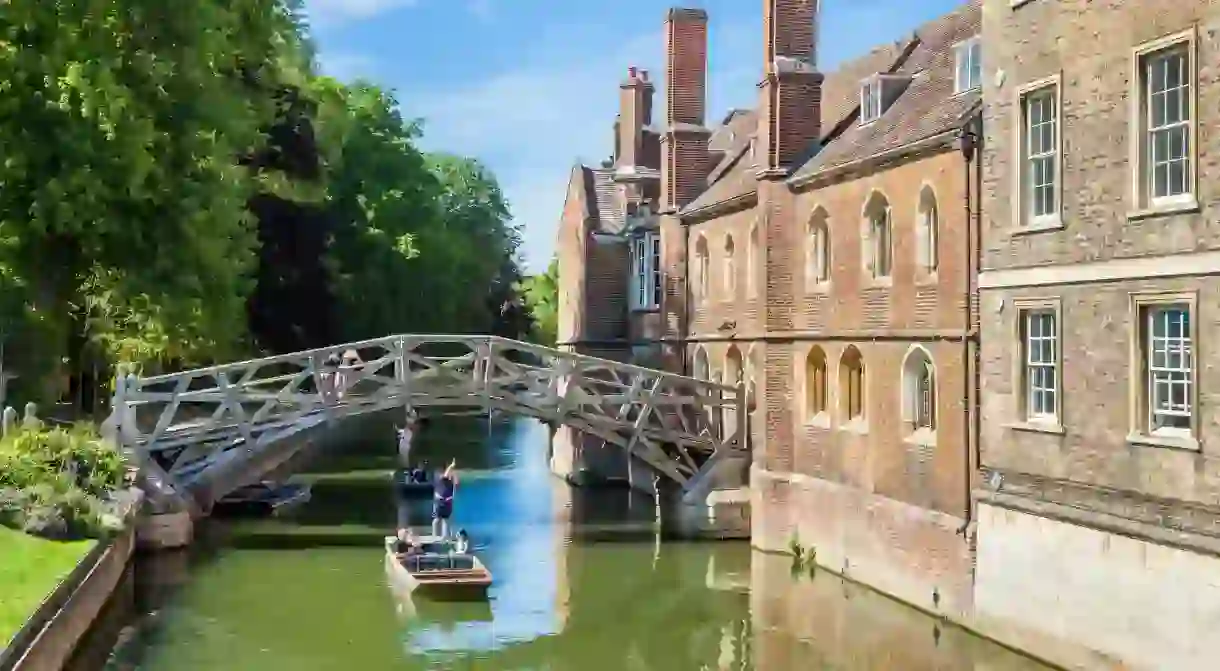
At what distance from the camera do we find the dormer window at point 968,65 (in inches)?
837

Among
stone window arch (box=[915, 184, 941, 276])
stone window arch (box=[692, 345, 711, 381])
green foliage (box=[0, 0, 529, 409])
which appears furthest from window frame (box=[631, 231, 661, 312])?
stone window arch (box=[915, 184, 941, 276])

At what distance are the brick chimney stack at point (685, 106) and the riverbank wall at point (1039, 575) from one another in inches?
Result: 439

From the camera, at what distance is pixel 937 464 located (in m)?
20.2

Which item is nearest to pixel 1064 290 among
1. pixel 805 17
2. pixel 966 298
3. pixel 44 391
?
pixel 966 298

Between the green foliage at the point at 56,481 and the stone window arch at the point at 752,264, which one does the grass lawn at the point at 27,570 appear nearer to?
the green foliage at the point at 56,481

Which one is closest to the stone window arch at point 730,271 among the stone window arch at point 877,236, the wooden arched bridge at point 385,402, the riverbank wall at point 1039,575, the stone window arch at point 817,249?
the wooden arched bridge at point 385,402

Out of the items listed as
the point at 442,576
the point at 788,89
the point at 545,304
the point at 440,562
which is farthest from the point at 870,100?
the point at 545,304

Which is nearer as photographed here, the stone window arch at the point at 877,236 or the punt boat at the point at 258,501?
the stone window arch at the point at 877,236

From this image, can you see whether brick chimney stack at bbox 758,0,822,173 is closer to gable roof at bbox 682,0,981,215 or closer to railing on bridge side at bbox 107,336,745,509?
gable roof at bbox 682,0,981,215

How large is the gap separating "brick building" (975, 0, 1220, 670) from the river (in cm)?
167

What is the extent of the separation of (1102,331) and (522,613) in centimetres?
959

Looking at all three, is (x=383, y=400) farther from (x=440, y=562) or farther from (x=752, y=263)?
(x=752, y=263)

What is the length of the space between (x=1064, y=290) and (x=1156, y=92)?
253 centimetres

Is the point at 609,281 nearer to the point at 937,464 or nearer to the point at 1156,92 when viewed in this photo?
the point at 937,464
